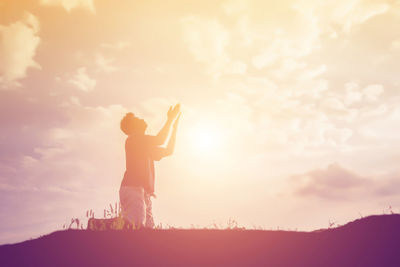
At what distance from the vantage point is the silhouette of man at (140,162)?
9.27 meters

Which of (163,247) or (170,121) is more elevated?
(170,121)

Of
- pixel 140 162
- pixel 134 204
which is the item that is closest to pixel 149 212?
pixel 134 204

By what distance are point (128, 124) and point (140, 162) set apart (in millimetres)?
933

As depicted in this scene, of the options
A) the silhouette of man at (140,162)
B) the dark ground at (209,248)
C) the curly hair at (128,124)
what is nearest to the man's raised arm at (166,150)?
the silhouette of man at (140,162)

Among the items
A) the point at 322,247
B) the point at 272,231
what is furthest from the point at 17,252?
the point at 322,247

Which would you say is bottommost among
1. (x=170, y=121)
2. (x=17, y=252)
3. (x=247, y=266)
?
(x=247, y=266)

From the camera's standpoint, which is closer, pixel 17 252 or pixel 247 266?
pixel 247 266

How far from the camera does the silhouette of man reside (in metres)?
9.27

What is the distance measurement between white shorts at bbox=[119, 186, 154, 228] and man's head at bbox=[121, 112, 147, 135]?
1.27 meters

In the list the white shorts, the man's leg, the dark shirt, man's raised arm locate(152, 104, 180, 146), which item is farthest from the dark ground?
man's raised arm locate(152, 104, 180, 146)

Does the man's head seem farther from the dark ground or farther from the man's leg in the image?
the dark ground

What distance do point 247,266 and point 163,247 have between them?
57.4 inches

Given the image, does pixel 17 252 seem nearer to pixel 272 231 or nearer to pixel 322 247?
pixel 272 231

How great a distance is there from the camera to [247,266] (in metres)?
7.53
